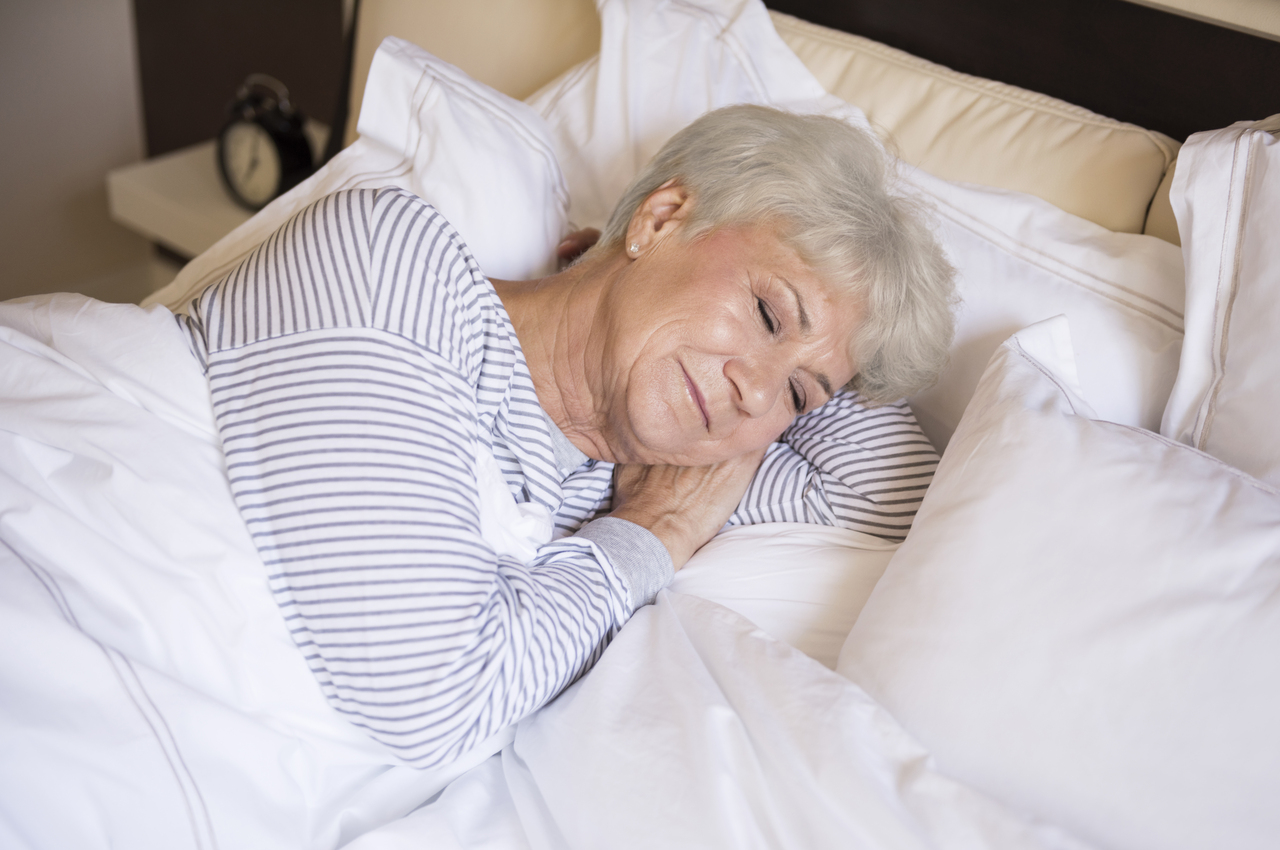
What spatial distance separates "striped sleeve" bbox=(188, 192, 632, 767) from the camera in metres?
0.82

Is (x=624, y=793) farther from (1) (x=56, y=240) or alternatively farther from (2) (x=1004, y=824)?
(1) (x=56, y=240)

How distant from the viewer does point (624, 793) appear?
2.64ft

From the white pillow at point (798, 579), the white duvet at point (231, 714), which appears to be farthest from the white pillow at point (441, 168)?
the white pillow at point (798, 579)

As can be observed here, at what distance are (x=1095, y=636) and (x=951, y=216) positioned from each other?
660mm

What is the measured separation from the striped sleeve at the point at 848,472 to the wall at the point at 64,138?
2.33 m

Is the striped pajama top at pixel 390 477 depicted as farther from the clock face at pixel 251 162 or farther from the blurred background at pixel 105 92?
the blurred background at pixel 105 92

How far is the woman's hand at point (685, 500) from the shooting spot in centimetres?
115

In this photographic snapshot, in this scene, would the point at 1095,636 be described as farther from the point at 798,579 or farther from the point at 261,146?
the point at 261,146

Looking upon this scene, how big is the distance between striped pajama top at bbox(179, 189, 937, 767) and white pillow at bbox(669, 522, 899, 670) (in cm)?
10

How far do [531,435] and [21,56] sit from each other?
219cm

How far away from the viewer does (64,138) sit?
253 centimetres

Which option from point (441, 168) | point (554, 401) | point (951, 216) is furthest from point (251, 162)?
point (951, 216)

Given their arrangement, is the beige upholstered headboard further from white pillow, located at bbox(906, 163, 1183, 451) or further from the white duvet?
the white duvet

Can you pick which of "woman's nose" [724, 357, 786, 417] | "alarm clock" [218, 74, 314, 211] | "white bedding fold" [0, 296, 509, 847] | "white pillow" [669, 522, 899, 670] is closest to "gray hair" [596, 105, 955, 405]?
"woman's nose" [724, 357, 786, 417]
